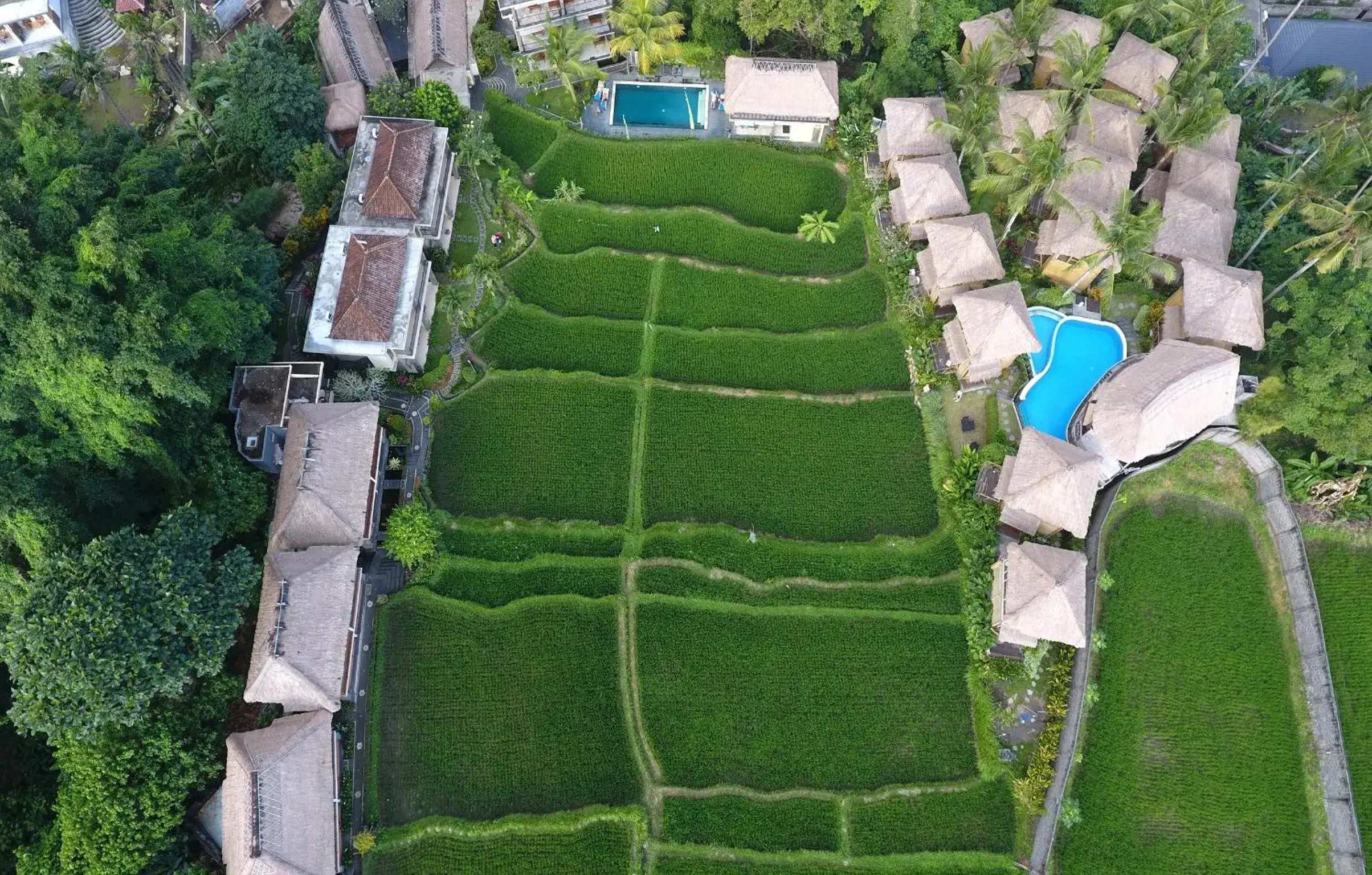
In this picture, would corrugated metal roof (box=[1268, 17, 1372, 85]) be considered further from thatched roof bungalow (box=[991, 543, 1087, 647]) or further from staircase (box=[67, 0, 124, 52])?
staircase (box=[67, 0, 124, 52])

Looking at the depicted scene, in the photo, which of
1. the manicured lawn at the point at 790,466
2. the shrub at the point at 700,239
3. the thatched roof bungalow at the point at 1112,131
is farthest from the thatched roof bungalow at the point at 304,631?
the thatched roof bungalow at the point at 1112,131

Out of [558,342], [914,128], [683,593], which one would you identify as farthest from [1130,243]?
[558,342]

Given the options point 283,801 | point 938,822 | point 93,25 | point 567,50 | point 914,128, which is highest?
point 93,25

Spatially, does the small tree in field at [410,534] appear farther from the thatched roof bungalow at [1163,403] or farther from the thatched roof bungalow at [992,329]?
the thatched roof bungalow at [1163,403]

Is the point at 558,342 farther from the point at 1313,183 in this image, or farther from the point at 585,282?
the point at 1313,183

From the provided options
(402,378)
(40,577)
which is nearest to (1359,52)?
(402,378)

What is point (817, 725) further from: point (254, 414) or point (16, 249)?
point (16, 249)
